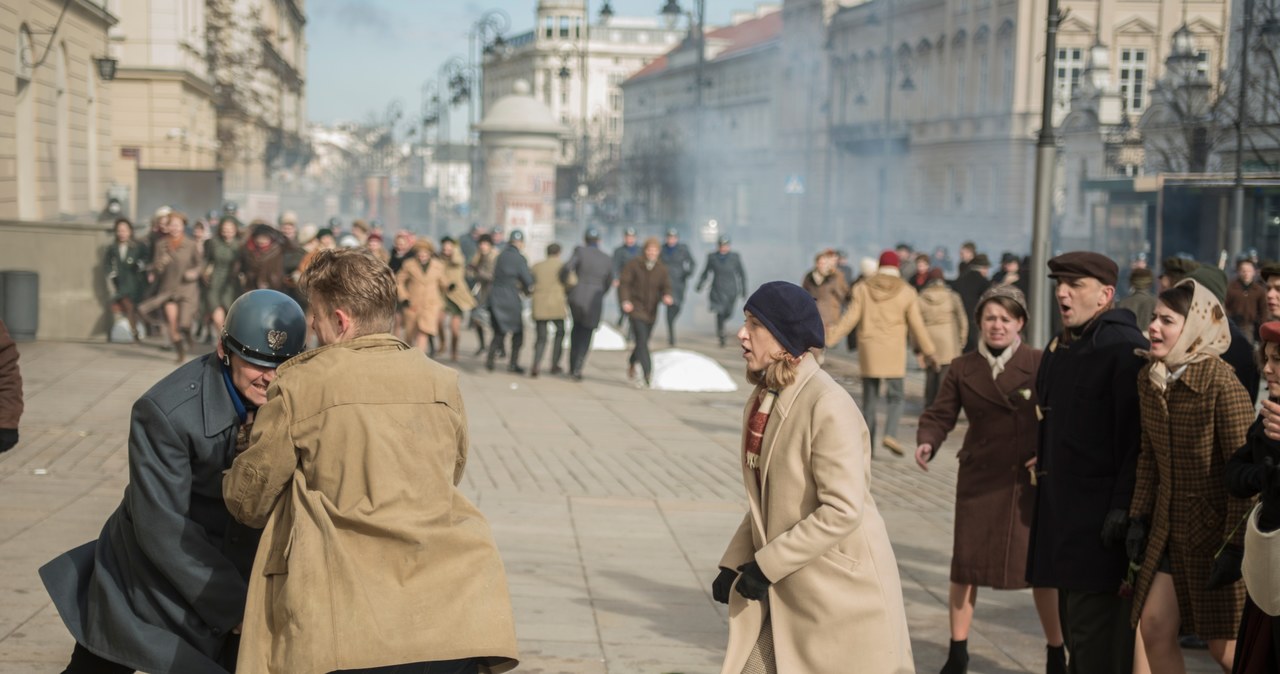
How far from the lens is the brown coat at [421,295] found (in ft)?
57.9

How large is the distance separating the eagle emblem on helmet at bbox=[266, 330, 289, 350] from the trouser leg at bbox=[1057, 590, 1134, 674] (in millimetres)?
3169

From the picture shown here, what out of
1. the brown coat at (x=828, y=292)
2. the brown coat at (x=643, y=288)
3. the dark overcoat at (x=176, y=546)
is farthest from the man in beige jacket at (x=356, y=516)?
the brown coat at (x=643, y=288)

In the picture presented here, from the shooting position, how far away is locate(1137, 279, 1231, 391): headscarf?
5.06 meters

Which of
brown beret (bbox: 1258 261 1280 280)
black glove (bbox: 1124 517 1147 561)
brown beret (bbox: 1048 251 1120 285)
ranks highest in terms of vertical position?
brown beret (bbox: 1048 251 1120 285)

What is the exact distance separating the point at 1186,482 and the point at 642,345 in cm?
1262

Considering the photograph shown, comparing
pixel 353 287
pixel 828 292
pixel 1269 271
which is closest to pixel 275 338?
pixel 353 287

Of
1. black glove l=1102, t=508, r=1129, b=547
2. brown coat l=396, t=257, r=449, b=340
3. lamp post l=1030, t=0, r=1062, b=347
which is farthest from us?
brown coat l=396, t=257, r=449, b=340

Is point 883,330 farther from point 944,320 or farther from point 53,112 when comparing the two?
point 53,112

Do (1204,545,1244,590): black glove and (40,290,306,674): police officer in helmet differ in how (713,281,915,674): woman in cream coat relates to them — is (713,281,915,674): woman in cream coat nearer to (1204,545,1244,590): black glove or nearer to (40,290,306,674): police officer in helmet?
(1204,545,1244,590): black glove

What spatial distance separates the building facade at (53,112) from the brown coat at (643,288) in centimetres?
1162

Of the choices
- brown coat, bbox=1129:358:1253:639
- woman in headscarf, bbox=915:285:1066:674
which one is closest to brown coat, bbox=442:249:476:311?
woman in headscarf, bbox=915:285:1066:674

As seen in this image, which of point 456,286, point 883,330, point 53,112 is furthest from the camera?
point 53,112

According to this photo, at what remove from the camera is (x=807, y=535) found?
4090 millimetres

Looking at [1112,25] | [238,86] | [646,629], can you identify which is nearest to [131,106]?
[238,86]
